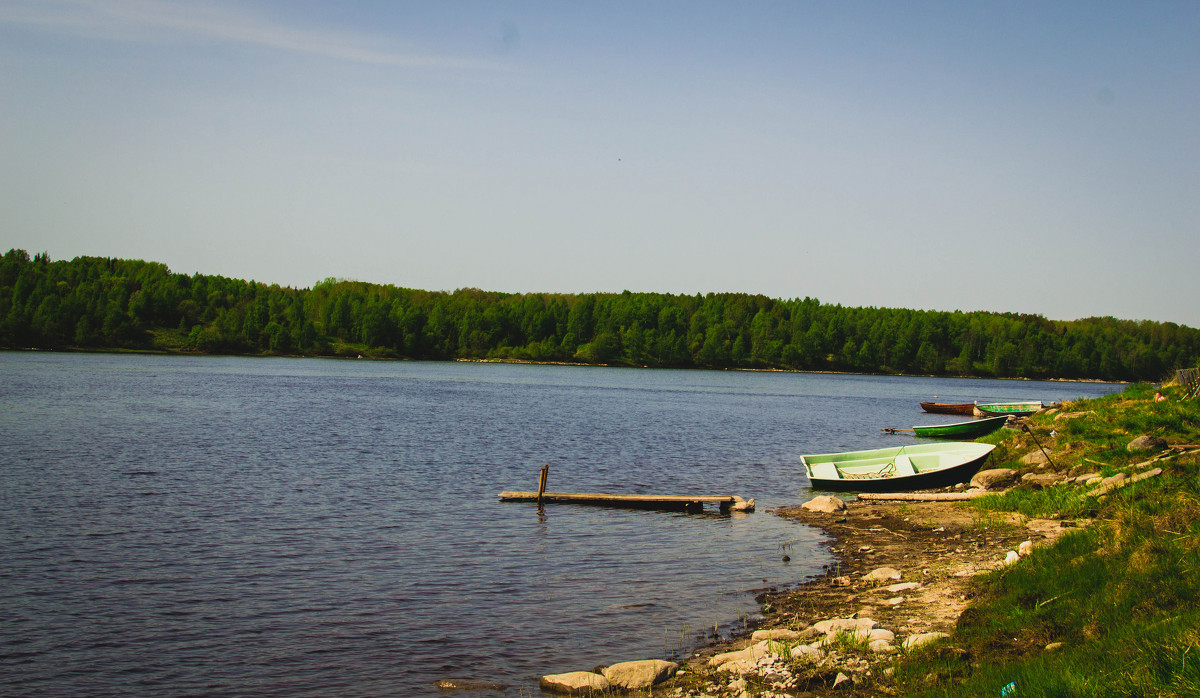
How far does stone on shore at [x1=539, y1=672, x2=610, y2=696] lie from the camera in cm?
1070

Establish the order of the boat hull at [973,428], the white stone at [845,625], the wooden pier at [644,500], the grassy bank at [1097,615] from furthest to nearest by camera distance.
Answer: the boat hull at [973,428] → the wooden pier at [644,500] → the white stone at [845,625] → the grassy bank at [1097,615]

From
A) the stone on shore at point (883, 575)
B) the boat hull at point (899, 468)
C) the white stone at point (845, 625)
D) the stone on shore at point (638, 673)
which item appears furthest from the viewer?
the boat hull at point (899, 468)

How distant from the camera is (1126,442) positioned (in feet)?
74.0

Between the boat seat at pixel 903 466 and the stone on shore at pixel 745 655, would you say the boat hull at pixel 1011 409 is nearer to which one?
the boat seat at pixel 903 466

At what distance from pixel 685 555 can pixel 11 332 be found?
163771 millimetres

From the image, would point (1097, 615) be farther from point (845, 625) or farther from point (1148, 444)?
point (1148, 444)

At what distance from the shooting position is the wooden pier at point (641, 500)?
81.9 ft

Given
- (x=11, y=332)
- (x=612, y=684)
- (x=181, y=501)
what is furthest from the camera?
(x=11, y=332)

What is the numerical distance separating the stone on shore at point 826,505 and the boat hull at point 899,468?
3.91 m

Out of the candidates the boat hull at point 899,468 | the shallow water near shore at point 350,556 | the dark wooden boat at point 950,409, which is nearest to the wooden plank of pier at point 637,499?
the shallow water near shore at point 350,556

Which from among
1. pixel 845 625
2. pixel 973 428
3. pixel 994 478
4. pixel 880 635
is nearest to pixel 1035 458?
pixel 994 478

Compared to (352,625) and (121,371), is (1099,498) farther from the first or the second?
(121,371)

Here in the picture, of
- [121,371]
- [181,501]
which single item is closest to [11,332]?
[121,371]

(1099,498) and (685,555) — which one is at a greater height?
(1099,498)
